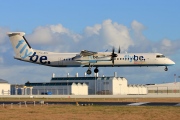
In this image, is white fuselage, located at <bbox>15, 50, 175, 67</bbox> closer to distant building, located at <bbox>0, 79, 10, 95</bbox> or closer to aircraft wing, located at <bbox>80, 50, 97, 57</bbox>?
aircraft wing, located at <bbox>80, 50, 97, 57</bbox>

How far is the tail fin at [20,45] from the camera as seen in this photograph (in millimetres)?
85688

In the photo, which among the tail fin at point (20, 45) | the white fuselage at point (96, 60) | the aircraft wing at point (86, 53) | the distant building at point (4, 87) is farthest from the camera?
the distant building at point (4, 87)

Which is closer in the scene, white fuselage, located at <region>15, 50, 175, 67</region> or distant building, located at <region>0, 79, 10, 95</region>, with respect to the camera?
white fuselage, located at <region>15, 50, 175, 67</region>

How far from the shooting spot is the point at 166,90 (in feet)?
522

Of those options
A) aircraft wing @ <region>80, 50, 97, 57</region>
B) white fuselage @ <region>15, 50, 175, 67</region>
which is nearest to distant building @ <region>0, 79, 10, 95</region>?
white fuselage @ <region>15, 50, 175, 67</region>

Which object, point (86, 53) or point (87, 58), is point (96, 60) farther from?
point (86, 53)

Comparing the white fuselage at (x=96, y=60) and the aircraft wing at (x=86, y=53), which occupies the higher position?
the aircraft wing at (x=86, y=53)

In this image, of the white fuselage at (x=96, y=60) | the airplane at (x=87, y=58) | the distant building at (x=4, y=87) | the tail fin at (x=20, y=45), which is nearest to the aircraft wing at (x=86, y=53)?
the airplane at (x=87, y=58)

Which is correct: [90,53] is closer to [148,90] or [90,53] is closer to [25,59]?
[25,59]

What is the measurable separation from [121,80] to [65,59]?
66932 mm

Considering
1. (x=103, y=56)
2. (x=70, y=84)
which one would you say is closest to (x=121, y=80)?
(x=70, y=84)

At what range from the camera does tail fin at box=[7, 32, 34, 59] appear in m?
85.7

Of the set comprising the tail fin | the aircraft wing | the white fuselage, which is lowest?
the white fuselage

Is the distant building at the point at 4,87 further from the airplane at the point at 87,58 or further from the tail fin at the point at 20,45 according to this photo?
the airplane at the point at 87,58
